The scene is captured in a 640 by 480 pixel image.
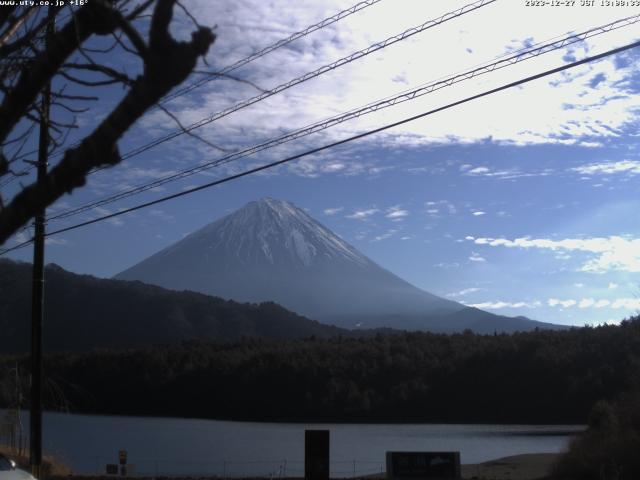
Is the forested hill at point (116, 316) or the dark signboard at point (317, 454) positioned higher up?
the forested hill at point (116, 316)

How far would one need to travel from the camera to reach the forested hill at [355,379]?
252ft

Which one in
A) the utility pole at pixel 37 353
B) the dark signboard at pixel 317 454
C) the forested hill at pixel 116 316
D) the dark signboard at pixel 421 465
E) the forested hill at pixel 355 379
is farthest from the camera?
the forested hill at pixel 116 316

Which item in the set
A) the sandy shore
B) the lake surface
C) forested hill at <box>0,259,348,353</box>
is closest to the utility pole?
the lake surface

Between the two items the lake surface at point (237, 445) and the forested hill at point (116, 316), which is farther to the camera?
the forested hill at point (116, 316)

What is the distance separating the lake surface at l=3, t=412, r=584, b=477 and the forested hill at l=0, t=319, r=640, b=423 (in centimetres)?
895

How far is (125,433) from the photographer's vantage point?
180ft

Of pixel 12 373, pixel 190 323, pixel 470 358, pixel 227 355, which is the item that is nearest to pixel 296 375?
pixel 227 355

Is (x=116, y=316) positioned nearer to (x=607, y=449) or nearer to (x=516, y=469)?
(x=516, y=469)

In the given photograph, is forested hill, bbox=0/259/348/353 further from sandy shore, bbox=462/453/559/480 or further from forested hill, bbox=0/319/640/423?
sandy shore, bbox=462/453/559/480

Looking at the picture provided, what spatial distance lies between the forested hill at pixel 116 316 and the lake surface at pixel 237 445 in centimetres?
4392

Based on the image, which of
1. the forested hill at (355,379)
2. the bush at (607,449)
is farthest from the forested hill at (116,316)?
the bush at (607,449)

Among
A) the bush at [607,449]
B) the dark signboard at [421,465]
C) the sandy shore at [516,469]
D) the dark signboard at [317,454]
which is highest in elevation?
the dark signboard at [317,454]

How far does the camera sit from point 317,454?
54.7 feet

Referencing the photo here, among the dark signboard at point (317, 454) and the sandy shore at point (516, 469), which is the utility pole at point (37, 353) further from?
the sandy shore at point (516, 469)
